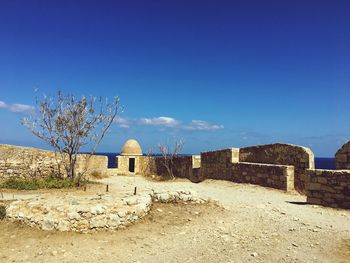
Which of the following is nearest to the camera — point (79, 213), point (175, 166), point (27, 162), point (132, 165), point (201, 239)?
point (201, 239)

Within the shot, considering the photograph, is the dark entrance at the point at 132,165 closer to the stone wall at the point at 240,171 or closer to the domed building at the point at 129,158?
the domed building at the point at 129,158

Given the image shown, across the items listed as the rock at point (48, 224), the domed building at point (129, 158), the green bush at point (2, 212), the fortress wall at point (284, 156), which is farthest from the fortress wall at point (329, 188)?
the domed building at point (129, 158)

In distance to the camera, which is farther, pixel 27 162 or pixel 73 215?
pixel 27 162

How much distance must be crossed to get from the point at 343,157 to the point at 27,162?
1422 centimetres

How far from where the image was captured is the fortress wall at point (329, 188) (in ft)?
29.4

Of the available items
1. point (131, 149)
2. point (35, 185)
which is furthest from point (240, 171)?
point (131, 149)

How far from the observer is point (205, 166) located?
18672 millimetres

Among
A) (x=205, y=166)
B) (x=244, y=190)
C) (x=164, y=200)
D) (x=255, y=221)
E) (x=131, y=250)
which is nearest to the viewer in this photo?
(x=131, y=250)

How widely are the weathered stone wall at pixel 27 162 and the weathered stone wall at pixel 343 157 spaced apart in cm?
1275

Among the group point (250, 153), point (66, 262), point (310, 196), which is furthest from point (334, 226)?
point (250, 153)

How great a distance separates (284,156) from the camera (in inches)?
561

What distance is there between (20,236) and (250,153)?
40.9 feet

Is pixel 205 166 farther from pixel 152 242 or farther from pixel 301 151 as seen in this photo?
pixel 152 242

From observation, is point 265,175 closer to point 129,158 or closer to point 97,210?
point 97,210
